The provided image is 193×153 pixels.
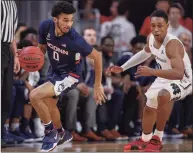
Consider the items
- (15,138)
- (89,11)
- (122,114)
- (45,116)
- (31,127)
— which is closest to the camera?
(45,116)

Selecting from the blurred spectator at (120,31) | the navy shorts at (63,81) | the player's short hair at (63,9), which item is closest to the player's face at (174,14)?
the blurred spectator at (120,31)

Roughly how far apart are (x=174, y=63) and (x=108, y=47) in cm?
343

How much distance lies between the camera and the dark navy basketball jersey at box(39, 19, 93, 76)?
24.9ft

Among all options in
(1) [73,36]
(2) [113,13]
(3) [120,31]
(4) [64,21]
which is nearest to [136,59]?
(1) [73,36]

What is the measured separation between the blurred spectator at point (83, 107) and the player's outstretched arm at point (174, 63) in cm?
252

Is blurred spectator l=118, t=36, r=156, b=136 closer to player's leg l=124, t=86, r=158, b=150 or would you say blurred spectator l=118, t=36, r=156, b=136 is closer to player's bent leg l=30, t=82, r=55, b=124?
player's leg l=124, t=86, r=158, b=150

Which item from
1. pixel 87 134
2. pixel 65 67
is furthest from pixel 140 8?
pixel 65 67

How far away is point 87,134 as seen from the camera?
408 inches

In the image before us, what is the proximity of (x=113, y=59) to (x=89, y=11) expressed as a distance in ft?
4.28

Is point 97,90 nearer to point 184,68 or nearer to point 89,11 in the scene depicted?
point 184,68

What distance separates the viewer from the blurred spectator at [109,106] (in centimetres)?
1066

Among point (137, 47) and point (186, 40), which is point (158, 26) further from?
point (186, 40)

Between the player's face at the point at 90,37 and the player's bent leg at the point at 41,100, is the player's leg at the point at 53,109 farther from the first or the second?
the player's face at the point at 90,37

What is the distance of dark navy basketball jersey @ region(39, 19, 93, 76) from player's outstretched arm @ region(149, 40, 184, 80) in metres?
0.88
